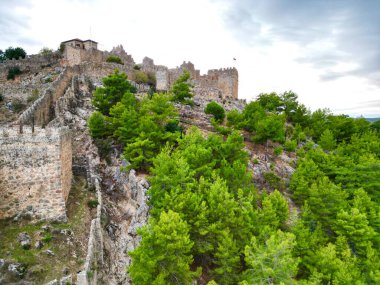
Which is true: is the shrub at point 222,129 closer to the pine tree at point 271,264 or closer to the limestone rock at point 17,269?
the pine tree at point 271,264

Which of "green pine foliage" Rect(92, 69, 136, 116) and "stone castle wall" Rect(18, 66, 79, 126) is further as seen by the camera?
"green pine foliage" Rect(92, 69, 136, 116)

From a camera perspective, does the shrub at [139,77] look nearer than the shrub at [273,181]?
No

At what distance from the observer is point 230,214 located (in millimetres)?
17938

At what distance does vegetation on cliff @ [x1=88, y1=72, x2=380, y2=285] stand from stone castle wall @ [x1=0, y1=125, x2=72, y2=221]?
5.91m

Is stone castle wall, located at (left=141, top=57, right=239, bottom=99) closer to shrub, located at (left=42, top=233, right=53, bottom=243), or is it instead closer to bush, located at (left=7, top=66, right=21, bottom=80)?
bush, located at (left=7, top=66, right=21, bottom=80)

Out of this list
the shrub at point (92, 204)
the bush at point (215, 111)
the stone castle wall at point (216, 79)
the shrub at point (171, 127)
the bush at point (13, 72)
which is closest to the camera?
the shrub at point (92, 204)

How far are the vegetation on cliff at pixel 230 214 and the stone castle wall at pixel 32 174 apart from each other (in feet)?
19.4

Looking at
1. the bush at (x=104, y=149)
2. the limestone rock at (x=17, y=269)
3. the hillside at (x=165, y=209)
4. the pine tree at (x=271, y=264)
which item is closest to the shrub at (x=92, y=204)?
the hillside at (x=165, y=209)

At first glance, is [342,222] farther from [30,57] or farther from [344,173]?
[30,57]

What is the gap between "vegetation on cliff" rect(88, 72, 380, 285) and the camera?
15.2 meters

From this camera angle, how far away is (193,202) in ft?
57.4

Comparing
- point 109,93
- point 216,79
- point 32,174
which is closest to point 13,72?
point 109,93

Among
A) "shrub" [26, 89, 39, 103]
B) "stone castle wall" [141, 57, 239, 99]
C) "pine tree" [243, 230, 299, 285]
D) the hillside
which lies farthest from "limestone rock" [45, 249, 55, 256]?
"stone castle wall" [141, 57, 239, 99]

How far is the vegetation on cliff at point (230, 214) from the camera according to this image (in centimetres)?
1520
